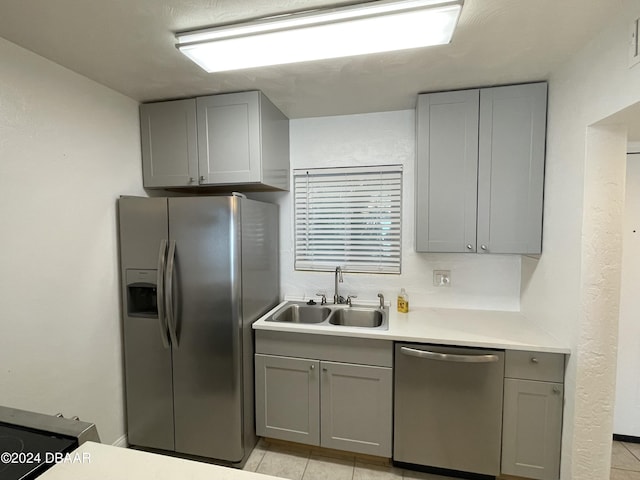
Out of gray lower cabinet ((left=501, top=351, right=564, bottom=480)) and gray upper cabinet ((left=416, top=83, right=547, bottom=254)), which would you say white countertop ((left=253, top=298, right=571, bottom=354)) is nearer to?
gray lower cabinet ((left=501, top=351, right=564, bottom=480))

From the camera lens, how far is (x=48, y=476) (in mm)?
727

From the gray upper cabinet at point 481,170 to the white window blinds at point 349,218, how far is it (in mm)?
388

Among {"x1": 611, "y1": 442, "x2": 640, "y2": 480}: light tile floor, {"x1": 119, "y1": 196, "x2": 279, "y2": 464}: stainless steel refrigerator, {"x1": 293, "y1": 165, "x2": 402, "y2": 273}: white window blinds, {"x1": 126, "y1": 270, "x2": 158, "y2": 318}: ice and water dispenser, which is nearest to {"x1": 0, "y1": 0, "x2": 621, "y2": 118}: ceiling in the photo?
{"x1": 293, "y1": 165, "x2": 402, "y2": 273}: white window blinds

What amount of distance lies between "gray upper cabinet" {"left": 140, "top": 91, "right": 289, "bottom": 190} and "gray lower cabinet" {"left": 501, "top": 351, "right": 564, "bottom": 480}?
76.6 inches

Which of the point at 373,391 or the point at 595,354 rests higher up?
the point at 595,354

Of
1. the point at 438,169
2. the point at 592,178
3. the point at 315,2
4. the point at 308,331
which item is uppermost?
the point at 315,2

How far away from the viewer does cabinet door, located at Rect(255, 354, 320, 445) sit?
1953mm

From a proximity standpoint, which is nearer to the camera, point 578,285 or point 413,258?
point 578,285

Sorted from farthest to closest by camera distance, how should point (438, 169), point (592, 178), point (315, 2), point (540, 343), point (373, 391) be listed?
point (438, 169) → point (373, 391) → point (540, 343) → point (592, 178) → point (315, 2)

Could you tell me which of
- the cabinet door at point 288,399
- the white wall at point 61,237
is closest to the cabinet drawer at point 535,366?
the cabinet door at point 288,399

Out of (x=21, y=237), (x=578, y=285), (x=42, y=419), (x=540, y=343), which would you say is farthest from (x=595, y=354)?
(x=21, y=237)

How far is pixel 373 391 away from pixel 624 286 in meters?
1.89

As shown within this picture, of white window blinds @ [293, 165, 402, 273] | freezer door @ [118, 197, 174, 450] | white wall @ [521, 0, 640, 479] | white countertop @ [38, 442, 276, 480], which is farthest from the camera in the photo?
white window blinds @ [293, 165, 402, 273]

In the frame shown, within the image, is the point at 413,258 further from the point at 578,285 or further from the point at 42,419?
the point at 42,419
